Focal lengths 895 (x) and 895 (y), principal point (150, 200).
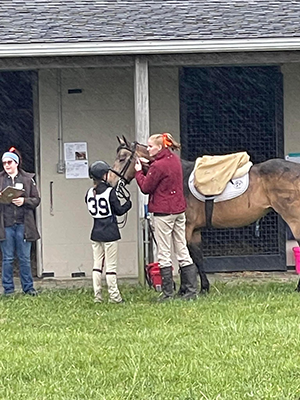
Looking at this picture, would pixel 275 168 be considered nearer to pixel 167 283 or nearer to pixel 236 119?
pixel 167 283

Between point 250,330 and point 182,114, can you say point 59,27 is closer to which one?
point 182,114

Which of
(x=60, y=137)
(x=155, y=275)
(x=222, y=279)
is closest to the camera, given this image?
(x=155, y=275)

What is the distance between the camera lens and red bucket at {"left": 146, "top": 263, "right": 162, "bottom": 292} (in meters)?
10.3

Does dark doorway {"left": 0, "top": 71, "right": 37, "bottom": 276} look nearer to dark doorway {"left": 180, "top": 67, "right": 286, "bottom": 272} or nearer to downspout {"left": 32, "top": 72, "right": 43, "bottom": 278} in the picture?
downspout {"left": 32, "top": 72, "right": 43, "bottom": 278}

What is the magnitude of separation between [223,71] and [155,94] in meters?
1.11

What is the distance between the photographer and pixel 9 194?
1016cm

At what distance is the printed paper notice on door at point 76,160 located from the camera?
41.6ft

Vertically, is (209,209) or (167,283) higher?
(209,209)

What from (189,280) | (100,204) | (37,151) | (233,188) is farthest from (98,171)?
(37,151)

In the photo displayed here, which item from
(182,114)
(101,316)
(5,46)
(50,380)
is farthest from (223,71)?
(50,380)

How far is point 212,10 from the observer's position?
39.3ft

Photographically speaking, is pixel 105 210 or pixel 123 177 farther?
pixel 123 177

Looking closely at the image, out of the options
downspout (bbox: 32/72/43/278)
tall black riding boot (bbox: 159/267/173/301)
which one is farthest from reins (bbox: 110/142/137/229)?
downspout (bbox: 32/72/43/278)

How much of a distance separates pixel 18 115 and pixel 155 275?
3907mm
